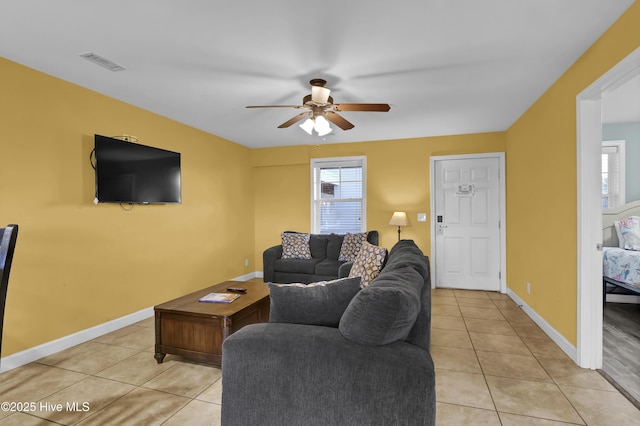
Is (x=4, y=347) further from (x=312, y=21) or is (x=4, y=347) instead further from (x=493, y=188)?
(x=493, y=188)

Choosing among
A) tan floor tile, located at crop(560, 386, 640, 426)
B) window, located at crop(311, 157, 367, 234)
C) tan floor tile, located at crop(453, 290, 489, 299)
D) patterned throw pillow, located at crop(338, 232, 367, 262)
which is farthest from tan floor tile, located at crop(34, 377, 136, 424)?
tan floor tile, located at crop(453, 290, 489, 299)

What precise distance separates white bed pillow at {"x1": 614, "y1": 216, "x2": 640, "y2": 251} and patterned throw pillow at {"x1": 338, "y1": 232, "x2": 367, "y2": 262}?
3205mm

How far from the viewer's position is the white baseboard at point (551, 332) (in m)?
2.70

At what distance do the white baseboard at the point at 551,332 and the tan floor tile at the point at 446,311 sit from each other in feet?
2.51

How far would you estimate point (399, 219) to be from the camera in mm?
4977

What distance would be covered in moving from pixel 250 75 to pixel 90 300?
2.72 m

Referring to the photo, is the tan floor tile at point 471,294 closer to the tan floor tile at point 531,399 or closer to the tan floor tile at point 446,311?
the tan floor tile at point 446,311

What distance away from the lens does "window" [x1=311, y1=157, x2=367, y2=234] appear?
567 cm

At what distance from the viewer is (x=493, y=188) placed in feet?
16.3

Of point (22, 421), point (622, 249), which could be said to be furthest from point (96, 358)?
point (622, 249)

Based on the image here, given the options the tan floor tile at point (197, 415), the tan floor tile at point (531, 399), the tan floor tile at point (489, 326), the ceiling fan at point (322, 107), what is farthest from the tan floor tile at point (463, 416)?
the ceiling fan at point (322, 107)

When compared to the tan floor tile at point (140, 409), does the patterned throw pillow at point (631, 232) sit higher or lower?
higher

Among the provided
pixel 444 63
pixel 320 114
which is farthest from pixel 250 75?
pixel 444 63

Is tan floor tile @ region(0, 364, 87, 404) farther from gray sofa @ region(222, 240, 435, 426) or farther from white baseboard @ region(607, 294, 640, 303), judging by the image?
white baseboard @ region(607, 294, 640, 303)
